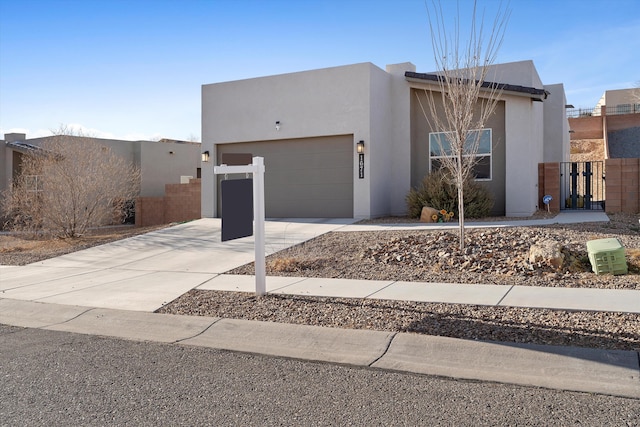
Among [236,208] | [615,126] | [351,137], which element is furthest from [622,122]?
[236,208]

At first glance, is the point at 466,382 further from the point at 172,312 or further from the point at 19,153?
the point at 19,153

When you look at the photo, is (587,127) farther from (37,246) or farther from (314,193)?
(37,246)

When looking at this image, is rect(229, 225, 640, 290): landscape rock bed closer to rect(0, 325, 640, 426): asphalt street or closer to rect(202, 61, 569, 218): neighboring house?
rect(0, 325, 640, 426): asphalt street

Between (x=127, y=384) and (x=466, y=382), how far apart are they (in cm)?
303

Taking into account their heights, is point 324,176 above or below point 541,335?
above

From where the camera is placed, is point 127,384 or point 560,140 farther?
point 560,140

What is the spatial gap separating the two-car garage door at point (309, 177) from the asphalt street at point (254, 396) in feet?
44.3

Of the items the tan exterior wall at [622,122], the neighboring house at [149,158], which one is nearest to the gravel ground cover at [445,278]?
the neighboring house at [149,158]

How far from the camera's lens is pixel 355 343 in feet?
20.7

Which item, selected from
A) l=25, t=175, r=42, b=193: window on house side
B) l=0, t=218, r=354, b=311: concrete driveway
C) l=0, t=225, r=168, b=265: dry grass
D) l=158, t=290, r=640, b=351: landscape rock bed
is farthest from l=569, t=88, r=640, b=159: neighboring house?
l=158, t=290, r=640, b=351: landscape rock bed

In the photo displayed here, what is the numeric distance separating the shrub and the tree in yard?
1036 cm

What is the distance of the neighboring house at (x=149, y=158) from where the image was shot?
3291 centimetres

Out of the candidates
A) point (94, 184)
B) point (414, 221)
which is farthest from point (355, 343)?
point (94, 184)

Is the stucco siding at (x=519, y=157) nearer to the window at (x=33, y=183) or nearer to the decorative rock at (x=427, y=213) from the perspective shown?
the decorative rock at (x=427, y=213)
